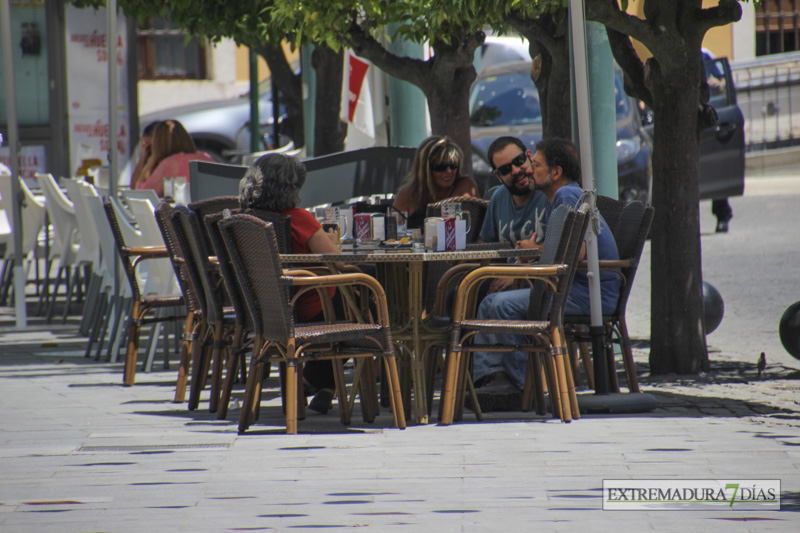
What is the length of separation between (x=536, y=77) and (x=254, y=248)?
4025 millimetres

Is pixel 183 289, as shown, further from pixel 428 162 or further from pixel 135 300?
pixel 428 162

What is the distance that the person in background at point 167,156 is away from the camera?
10.6 m

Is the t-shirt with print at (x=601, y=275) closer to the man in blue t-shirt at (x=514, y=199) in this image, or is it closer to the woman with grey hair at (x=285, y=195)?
the man in blue t-shirt at (x=514, y=199)

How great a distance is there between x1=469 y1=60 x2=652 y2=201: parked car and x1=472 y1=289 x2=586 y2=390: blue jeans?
680 cm

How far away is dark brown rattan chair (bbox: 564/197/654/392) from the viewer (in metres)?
6.82

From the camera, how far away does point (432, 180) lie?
7855 millimetres

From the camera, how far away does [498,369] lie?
683cm

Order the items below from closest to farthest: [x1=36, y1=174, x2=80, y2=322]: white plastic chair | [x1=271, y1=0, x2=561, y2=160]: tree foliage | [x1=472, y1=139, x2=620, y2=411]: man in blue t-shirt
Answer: [x1=472, y1=139, x2=620, y2=411]: man in blue t-shirt, [x1=271, y1=0, x2=561, y2=160]: tree foliage, [x1=36, y1=174, x2=80, y2=322]: white plastic chair

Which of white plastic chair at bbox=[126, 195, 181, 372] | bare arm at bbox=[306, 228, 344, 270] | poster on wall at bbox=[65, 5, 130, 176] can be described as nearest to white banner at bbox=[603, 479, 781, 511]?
bare arm at bbox=[306, 228, 344, 270]

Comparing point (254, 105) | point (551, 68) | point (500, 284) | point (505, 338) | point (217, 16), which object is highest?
point (217, 16)

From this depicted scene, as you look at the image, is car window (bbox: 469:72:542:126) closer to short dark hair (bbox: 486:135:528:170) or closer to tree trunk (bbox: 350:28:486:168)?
tree trunk (bbox: 350:28:486:168)

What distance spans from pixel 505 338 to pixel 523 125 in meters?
7.98

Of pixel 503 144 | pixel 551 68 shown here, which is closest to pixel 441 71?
pixel 551 68

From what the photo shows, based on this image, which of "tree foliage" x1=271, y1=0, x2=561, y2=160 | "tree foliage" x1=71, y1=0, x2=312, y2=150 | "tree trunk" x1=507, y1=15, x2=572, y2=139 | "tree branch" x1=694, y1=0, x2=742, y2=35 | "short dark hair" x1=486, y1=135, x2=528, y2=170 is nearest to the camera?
"short dark hair" x1=486, y1=135, x2=528, y2=170
